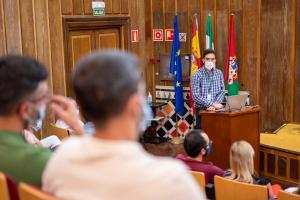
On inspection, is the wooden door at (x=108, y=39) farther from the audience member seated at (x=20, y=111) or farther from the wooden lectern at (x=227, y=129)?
the audience member seated at (x=20, y=111)

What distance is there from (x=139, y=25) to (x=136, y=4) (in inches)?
12.9

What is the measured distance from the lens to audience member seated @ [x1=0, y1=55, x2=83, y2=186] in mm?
1551

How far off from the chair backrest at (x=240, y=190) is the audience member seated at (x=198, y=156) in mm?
357

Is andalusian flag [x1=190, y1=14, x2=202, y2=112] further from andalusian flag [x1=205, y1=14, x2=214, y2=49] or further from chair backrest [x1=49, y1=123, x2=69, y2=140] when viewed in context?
chair backrest [x1=49, y1=123, x2=69, y2=140]

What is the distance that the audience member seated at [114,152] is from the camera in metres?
1.09

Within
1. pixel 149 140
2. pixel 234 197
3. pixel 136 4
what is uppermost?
pixel 136 4

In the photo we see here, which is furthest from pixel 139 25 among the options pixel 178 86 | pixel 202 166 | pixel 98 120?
pixel 98 120

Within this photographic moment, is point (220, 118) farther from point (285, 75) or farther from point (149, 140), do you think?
point (149, 140)

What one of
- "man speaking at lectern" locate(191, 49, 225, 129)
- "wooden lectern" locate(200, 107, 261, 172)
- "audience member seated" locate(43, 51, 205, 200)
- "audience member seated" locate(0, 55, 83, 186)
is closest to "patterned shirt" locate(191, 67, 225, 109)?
"man speaking at lectern" locate(191, 49, 225, 129)

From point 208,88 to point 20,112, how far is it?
472 cm

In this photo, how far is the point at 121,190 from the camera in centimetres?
110

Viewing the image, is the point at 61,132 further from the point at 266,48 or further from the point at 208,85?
the point at 266,48

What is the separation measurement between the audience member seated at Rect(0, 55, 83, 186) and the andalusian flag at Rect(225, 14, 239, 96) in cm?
518

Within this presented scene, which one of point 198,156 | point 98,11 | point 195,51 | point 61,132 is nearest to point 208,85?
point 195,51
